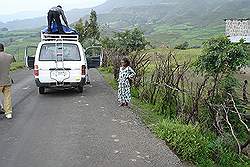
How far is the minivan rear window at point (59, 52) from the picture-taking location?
13422 millimetres

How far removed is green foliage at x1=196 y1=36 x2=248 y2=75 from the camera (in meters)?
12.6

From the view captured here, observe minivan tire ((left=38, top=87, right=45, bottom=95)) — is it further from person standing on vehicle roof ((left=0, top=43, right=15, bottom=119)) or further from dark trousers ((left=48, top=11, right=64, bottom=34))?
person standing on vehicle roof ((left=0, top=43, right=15, bottom=119))

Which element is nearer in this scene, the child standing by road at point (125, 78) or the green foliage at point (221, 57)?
the child standing by road at point (125, 78)

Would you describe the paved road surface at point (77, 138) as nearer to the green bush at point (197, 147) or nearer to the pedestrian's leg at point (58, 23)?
the green bush at point (197, 147)

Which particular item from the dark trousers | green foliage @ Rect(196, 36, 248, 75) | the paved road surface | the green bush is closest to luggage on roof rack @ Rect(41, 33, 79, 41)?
the dark trousers

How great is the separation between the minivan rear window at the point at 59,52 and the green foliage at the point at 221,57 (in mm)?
4219

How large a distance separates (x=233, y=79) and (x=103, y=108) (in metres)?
4.05

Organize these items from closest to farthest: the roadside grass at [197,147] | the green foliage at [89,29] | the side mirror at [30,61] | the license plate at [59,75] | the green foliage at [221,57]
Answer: the roadside grass at [197,147]
the green foliage at [221,57]
the license plate at [59,75]
the side mirror at [30,61]
the green foliage at [89,29]

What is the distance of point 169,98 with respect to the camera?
1170 centimetres

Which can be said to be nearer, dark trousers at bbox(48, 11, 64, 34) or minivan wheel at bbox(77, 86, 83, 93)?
minivan wheel at bbox(77, 86, 83, 93)

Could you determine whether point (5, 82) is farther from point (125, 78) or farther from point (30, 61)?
point (30, 61)

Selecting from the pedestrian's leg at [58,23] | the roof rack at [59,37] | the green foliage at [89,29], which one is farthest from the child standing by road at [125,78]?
the green foliage at [89,29]

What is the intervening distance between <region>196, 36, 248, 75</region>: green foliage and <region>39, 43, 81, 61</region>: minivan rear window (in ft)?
13.8

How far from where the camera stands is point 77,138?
800cm
